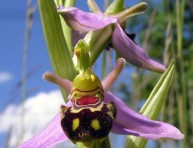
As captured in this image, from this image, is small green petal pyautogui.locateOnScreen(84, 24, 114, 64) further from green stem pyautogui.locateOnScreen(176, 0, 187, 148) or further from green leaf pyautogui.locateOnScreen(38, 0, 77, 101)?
green stem pyautogui.locateOnScreen(176, 0, 187, 148)

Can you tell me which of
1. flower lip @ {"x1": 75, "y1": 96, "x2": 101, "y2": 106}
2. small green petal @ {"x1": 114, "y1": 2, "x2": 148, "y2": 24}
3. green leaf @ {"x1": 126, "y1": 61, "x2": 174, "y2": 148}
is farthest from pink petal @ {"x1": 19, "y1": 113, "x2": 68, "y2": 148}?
small green petal @ {"x1": 114, "y1": 2, "x2": 148, "y2": 24}

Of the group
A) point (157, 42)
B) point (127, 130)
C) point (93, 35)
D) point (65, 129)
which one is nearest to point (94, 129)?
point (65, 129)

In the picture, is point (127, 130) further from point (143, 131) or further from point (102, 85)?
point (102, 85)

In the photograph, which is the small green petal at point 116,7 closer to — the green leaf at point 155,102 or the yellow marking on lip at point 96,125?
the green leaf at point 155,102

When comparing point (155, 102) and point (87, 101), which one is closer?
point (87, 101)

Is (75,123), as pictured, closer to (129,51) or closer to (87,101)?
(87,101)

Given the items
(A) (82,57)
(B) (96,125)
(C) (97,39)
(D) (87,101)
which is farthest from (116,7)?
(B) (96,125)

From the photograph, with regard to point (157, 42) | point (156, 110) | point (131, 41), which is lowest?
point (157, 42)
